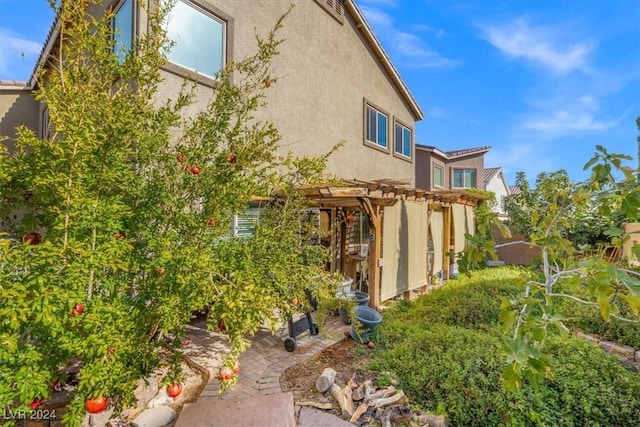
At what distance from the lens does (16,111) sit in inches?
408

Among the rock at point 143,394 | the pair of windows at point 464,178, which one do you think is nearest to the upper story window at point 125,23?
the rock at point 143,394

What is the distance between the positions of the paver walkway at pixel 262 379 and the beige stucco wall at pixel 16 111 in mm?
10844

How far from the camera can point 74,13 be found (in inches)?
115

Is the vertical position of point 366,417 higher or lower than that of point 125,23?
lower

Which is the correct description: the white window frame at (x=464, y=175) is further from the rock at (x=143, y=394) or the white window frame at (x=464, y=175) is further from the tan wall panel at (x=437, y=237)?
the rock at (x=143, y=394)

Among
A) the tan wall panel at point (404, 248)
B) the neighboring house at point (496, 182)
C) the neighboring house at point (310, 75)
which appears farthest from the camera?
the neighboring house at point (496, 182)

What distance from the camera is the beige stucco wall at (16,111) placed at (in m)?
10.2

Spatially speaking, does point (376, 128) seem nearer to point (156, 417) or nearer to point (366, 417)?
point (366, 417)

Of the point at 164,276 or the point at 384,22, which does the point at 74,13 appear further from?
the point at 384,22

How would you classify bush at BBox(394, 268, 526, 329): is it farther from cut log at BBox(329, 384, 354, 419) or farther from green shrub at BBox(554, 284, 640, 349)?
cut log at BBox(329, 384, 354, 419)

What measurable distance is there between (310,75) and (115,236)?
25.3 feet

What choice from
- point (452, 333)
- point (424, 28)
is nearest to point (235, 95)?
point (452, 333)

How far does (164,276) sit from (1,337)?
1073 mm

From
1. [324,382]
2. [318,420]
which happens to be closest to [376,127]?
[324,382]
